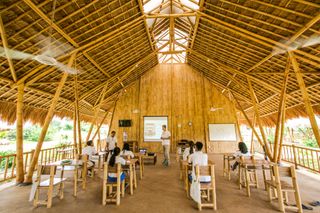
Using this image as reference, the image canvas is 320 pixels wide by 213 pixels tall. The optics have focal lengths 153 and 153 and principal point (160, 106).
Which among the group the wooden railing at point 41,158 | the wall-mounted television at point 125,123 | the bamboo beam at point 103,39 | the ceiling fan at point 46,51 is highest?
→ the bamboo beam at point 103,39

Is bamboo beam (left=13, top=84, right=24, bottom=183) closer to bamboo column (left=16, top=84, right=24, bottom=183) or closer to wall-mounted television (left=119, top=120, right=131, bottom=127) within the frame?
bamboo column (left=16, top=84, right=24, bottom=183)

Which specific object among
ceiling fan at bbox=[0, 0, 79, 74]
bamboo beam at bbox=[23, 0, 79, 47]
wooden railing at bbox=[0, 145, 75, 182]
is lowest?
wooden railing at bbox=[0, 145, 75, 182]

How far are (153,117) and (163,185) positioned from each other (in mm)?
6535

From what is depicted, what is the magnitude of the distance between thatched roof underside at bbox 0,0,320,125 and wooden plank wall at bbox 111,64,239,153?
186cm

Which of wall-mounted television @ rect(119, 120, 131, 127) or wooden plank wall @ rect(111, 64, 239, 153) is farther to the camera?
wall-mounted television @ rect(119, 120, 131, 127)

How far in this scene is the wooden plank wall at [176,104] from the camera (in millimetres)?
10461

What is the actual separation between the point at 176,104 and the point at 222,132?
3659 mm

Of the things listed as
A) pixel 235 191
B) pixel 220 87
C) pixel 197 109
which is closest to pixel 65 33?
pixel 235 191

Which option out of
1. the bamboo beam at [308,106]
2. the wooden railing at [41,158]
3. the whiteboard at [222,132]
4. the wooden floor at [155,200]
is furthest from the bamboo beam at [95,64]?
the whiteboard at [222,132]

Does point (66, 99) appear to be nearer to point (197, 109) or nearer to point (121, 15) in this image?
point (121, 15)

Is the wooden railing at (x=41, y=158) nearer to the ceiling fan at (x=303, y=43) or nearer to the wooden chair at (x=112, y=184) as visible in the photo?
the wooden chair at (x=112, y=184)

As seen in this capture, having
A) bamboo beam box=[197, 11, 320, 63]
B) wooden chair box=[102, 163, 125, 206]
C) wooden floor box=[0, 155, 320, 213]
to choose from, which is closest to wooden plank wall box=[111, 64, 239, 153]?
bamboo beam box=[197, 11, 320, 63]

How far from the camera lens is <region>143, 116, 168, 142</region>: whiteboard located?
10.5 m

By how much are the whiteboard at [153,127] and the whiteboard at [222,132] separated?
10.6 ft
